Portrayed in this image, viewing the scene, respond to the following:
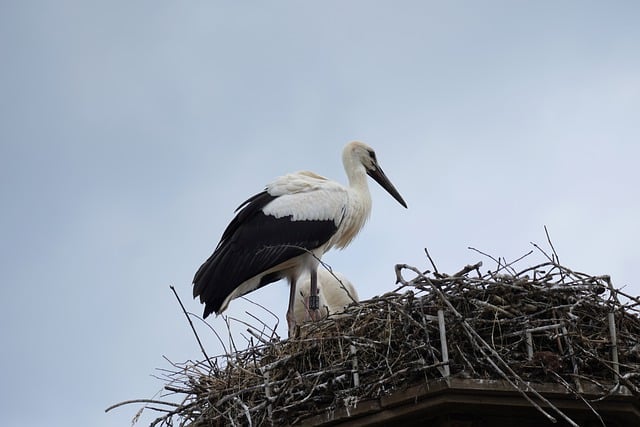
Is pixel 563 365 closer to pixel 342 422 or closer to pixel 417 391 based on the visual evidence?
pixel 417 391

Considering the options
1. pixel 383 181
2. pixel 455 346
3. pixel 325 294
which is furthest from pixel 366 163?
pixel 455 346

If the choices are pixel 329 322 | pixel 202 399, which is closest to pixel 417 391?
pixel 329 322

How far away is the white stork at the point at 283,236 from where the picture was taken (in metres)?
8.83

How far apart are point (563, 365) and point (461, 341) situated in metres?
0.56

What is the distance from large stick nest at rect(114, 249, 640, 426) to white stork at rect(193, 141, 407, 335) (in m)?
2.13

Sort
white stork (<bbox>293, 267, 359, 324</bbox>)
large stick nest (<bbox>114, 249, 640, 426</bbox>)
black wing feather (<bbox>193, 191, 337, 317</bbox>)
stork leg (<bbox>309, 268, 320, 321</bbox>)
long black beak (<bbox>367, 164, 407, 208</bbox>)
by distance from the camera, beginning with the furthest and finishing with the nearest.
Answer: long black beak (<bbox>367, 164, 407, 208</bbox>) < white stork (<bbox>293, 267, 359, 324</bbox>) < stork leg (<bbox>309, 268, 320, 321</bbox>) < black wing feather (<bbox>193, 191, 337, 317</bbox>) < large stick nest (<bbox>114, 249, 640, 426</bbox>)

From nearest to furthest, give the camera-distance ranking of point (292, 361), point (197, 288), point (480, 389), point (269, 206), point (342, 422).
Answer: point (480, 389) < point (342, 422) < point (292, 361) < point (197, 288) < point (269, 206)

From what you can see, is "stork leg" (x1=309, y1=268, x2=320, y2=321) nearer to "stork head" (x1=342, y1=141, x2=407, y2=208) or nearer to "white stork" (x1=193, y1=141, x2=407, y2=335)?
"white stork" (x1=193, y1=141, x2=407, y2=335)

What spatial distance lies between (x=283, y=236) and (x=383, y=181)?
1.54 meters

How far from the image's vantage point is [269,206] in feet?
30.7

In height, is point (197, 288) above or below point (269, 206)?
below

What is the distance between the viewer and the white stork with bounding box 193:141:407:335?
8828mm

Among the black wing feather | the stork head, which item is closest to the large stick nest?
the black wing feather

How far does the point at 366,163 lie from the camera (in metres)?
10.2
